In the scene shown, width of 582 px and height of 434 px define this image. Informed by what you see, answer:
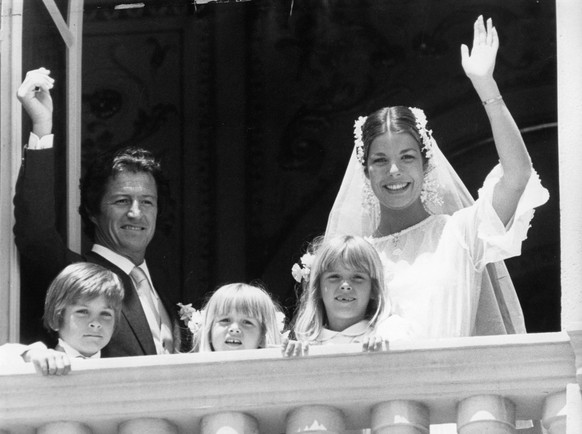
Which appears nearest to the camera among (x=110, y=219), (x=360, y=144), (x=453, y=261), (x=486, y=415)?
(x=486, y=415)

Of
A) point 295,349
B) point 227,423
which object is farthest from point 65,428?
point 295,349

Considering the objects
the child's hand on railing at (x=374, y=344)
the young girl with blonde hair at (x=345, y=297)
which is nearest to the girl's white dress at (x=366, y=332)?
the young girl with blonde hair at (x=345, y=297)

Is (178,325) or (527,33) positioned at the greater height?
(527,33)

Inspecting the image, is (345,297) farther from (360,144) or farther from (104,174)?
(104,174)

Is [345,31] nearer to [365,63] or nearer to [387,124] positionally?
[365,63]

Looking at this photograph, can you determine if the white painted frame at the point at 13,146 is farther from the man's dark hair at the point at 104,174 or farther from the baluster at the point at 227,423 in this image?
the baluster at the point at 227,423

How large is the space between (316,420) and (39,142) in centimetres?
168

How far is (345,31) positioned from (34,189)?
254 cm

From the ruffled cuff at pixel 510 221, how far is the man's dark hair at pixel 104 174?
1227mm

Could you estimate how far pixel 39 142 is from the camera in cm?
729

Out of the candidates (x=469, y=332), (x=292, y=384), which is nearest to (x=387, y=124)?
(x=469, y=332)

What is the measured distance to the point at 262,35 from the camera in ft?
31.0

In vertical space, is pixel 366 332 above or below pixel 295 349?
above

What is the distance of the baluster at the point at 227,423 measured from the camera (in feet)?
20.0
